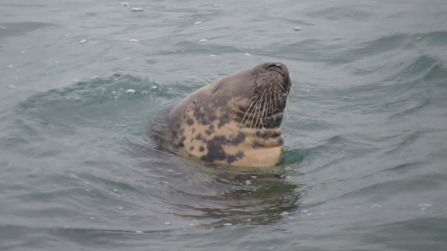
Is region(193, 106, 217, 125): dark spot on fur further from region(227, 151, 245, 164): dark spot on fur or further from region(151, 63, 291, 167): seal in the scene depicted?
region(227, 151, 245, 164): dark spot on fur

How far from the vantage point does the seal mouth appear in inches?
256

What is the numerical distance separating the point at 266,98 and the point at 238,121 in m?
0.41

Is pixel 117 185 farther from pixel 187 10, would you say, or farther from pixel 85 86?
pixel 187 10

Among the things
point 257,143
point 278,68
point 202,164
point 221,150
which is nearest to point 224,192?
point 202,164

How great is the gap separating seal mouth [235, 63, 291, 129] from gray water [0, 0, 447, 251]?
53cm

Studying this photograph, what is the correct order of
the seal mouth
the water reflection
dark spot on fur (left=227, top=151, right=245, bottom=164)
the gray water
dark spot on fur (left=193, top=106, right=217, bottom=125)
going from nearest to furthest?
the gray water, the water reflection, the seal mouth, dark spot on fur (left=227, top=151, right=245, bottom=164), dark spot on fur (left=193, top=106, right=217, bottom=125)

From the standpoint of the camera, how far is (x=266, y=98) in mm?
6504

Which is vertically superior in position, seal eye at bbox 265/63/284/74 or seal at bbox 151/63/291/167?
seal eye at bbox 265/63/284/74

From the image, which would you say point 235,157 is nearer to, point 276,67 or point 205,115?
point 205,115

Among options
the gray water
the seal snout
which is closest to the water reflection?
the gray water

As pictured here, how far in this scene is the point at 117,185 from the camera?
240 inches

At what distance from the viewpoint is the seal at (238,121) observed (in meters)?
6.56

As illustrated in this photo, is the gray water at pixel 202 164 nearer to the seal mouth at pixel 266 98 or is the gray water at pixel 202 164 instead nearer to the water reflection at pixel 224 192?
the water reflection at pixel 224 192

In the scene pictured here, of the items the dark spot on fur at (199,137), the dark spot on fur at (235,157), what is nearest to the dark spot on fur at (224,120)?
the dark spot on fur at (199,137)
